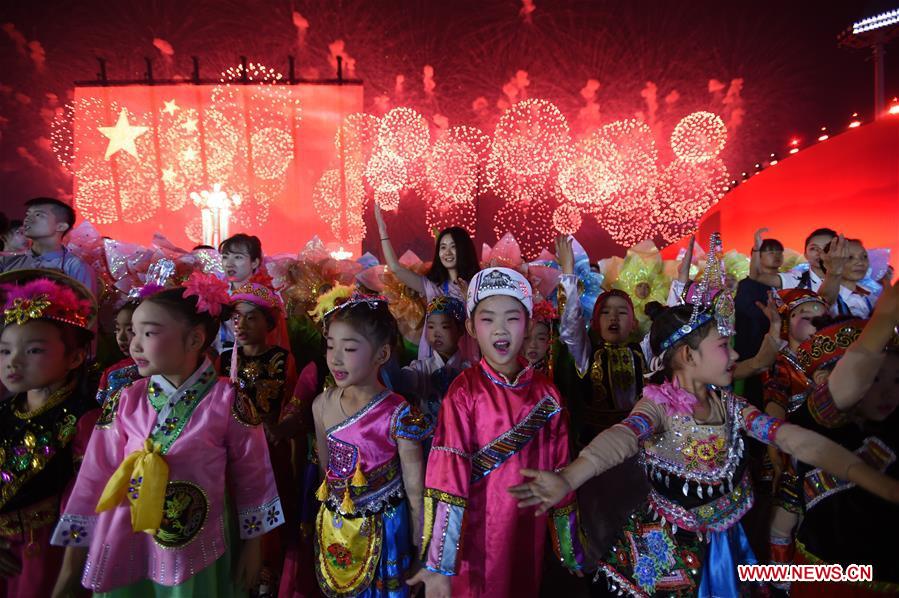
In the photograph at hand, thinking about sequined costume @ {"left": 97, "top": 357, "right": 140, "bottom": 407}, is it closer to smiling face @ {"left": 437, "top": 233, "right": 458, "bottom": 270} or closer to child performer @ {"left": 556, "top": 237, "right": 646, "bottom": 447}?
smiling face @ {"left": 437, "top": 233, "right": 458, "bottom": 270}

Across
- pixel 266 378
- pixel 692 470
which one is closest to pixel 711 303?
pixel 692 470

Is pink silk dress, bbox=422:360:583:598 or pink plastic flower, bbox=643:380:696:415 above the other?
pink plastic flower, bbox=643:380:696:415

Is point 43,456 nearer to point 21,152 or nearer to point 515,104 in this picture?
point 515,104

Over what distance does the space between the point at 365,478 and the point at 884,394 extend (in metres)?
1.99

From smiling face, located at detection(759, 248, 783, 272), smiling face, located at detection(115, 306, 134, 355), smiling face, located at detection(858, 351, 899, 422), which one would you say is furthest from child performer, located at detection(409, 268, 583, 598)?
smiling face, located at detection(759, 248, 783, 272)

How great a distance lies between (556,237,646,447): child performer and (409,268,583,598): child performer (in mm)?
1415

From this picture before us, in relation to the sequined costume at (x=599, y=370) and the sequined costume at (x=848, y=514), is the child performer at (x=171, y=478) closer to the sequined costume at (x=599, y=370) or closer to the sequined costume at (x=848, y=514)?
the sequined costume at (x=848, y=514)

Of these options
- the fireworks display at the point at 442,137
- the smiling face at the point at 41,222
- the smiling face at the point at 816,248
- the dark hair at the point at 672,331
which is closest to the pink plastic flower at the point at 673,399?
the dark hair at the point at 672,331

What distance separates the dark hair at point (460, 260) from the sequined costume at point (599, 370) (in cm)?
79

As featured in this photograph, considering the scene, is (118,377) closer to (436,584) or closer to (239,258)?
(239,258)

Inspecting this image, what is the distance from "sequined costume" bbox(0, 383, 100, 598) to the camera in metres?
2.09

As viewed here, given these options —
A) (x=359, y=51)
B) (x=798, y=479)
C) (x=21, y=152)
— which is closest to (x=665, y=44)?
(x=359, y=51)

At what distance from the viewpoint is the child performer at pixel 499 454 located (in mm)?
2076

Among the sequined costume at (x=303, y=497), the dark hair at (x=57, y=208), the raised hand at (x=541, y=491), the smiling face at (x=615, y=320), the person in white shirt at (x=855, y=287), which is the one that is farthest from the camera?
the dark hair at (x=57, y=208)
